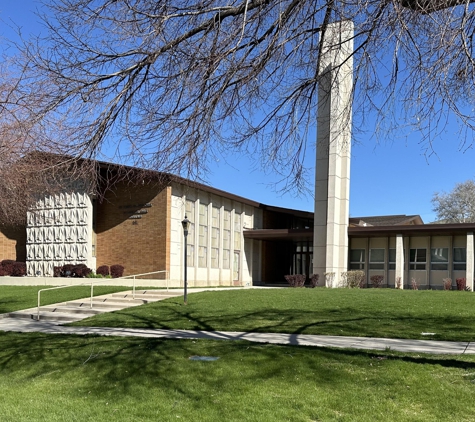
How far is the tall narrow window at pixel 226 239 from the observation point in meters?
34.1

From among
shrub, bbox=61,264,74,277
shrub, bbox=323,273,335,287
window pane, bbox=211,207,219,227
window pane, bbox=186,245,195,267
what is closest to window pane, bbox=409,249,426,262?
shrub, bbox=323,273,335,287

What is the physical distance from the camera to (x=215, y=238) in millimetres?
33031

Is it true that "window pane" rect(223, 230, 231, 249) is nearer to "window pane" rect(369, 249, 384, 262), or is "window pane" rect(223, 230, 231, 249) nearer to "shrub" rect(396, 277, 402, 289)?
"window pane" rect(369, 249, 384, 262)

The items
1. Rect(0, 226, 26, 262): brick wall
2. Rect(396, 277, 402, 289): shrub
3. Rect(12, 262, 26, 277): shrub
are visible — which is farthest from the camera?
Rect(0, 226, 26, 262): brick wall

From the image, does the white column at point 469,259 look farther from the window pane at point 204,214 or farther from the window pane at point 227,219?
the window pane at point 204,214

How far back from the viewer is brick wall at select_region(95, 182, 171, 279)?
28.2 metres

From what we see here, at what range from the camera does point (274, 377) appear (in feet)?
26.1

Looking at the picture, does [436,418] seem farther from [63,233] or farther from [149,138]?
[63,233]

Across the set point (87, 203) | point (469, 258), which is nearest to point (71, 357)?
point (87, 203)

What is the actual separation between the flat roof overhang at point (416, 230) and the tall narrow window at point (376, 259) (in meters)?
1.41

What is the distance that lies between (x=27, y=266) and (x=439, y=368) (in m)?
27.7

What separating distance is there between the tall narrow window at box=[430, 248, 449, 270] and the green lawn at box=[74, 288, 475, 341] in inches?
533

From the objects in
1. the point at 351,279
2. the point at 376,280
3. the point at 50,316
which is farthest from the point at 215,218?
the point at 50,316

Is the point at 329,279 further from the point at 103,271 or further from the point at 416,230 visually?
the point at 103,271
